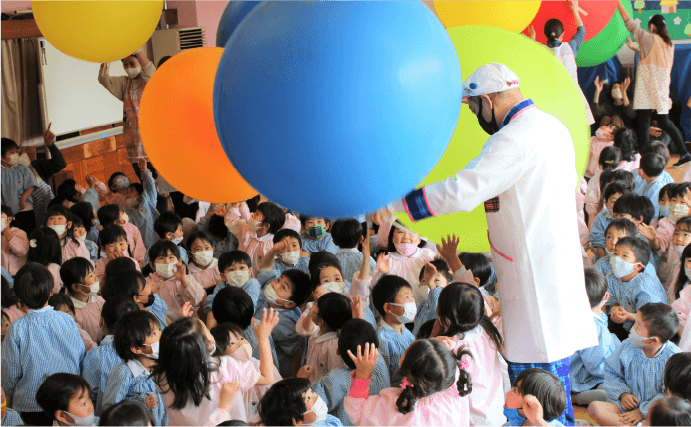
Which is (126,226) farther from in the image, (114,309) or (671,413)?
(671,413)

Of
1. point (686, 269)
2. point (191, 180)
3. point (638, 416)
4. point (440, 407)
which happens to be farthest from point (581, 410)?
point (191, 180)

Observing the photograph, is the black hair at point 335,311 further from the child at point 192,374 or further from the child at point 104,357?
the child at point 104,357

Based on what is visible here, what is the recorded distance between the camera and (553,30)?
4008 mm

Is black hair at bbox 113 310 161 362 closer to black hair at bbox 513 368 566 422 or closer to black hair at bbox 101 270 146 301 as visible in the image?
black hair at bbox 101 270 146 301

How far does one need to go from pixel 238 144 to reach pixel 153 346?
1.40m

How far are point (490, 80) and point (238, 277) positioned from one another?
184 centimetres

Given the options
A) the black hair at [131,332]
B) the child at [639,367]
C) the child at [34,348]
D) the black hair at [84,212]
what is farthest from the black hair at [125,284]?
the child at [639,367]

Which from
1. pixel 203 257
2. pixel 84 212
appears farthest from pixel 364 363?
pixel 84 212

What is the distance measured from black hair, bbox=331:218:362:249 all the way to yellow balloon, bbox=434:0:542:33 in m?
1.30

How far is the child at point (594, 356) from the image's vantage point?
2914 mm

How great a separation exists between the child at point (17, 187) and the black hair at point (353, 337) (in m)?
3.48

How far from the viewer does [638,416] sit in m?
2.70

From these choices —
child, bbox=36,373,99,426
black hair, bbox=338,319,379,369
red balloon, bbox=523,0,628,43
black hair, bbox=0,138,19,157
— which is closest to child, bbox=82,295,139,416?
child, bbox=36,373,99,426

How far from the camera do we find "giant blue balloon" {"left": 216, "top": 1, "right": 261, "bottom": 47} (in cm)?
211
